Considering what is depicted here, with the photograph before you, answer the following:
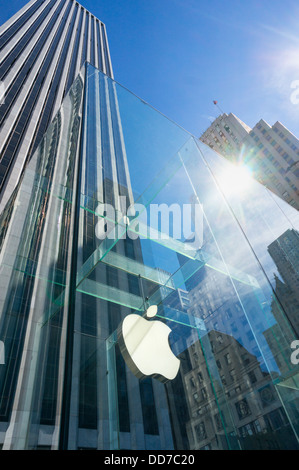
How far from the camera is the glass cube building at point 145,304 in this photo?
4.89 ft

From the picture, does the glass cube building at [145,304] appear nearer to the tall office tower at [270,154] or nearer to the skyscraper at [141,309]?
the skyscraper at [141,309]

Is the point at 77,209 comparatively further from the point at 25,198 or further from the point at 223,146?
the point at 223,146

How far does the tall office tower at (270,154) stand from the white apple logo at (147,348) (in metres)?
44.5

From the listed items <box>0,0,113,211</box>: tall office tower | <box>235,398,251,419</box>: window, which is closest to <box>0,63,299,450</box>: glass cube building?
<box>235,398,251,419</box>: window

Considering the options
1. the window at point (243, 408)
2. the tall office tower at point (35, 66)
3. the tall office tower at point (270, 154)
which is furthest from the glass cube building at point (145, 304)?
the tall office tower at point (270, 154)

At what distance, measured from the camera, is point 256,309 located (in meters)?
2.01

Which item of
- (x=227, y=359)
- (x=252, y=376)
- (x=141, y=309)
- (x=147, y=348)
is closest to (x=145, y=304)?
(x=141, y=309)

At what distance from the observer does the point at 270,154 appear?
47.3 metres

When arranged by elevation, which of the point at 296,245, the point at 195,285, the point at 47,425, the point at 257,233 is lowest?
the point at 47,425

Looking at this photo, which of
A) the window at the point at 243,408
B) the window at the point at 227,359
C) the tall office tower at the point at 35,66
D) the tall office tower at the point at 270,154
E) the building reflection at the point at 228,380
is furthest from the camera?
the tall office tower at the point at 270,154

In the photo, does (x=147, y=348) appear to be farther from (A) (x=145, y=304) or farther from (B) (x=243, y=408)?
(B) (x=243, y=408)

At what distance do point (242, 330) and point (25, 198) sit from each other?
12.1ft

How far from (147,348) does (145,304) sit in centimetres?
33
